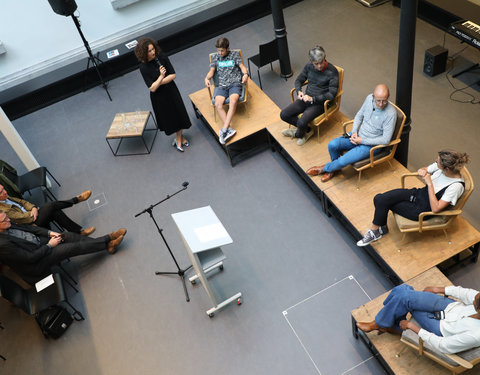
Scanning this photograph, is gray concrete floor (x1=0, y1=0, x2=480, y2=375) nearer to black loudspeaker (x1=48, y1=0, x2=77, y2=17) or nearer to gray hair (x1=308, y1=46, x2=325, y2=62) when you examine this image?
gray hair (x1=308, y1=46, x2=325, y2=62)

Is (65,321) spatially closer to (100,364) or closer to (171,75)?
Result: (100,364)

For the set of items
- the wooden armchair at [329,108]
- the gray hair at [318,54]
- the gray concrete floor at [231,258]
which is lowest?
the gray concrete floor at [231,258]

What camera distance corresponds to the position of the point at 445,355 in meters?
3.42

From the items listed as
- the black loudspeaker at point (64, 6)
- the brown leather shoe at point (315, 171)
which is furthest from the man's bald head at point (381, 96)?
the black loudspeaker at point (64, 6)

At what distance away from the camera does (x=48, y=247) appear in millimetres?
5176

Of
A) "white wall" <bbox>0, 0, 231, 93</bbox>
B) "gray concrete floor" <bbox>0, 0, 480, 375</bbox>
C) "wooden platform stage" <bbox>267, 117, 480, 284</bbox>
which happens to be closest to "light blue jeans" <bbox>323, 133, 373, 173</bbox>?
"wooden platform stage" <bbox>267, 117, 480, 284</bbox>

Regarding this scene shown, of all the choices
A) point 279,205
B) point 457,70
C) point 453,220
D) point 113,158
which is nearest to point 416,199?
point 453,220

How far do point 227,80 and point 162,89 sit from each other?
936 millimetres

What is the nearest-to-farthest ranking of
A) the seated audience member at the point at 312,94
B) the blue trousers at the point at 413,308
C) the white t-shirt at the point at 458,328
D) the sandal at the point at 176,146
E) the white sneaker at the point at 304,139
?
the white t-shirt at the point at 458,328 < the blue trousers at the point at 413,308 < the seated audience member at the point at 312,94 < the white sneaker at the point at 304,139 < the sandal at the point at 176,146

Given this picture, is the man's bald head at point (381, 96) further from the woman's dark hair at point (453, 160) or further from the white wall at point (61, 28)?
the white wall at point (61, 28)

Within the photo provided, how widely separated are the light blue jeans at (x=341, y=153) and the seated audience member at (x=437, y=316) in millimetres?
1744

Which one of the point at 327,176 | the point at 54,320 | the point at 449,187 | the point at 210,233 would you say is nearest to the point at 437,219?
the point at 449,187

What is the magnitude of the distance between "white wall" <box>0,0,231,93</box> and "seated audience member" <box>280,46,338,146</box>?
14.3ft

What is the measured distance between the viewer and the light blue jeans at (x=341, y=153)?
5094 mm
